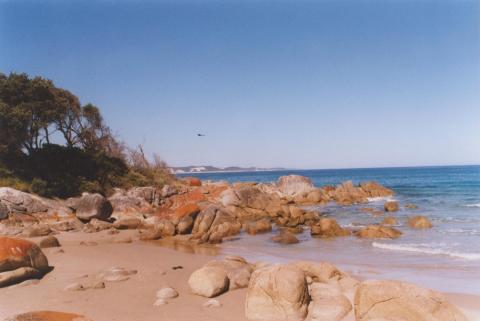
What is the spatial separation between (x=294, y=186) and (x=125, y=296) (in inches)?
1462

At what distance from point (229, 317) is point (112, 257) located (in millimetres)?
7108

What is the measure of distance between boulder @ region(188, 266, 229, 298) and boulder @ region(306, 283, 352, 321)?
1945 millimetres

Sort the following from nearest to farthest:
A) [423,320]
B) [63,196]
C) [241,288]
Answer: [423,320]
[241,288]
[63,196]

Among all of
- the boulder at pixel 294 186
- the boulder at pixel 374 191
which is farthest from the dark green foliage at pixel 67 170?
the boulder at pixel 374 191

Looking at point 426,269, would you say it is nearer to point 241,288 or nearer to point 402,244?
point 402,244

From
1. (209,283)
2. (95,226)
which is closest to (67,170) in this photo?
(95,226)

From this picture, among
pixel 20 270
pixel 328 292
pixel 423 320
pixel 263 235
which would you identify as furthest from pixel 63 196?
pixel 423 320

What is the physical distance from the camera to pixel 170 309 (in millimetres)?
7277

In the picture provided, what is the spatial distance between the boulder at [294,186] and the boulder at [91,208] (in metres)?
25.2

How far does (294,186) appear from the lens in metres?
44.2

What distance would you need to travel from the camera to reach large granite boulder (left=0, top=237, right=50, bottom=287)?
27.6 feet

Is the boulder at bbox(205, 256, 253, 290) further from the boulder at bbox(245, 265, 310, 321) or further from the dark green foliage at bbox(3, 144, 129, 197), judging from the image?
the dark green foliage at bbox(3, 144, 129, 197)

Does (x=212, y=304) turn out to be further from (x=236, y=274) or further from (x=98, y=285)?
(x=98, y=285)

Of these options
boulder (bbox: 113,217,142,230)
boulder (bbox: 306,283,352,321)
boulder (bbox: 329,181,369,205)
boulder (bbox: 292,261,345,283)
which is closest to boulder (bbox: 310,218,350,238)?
boulder (bbox: 113,217,142,230)
